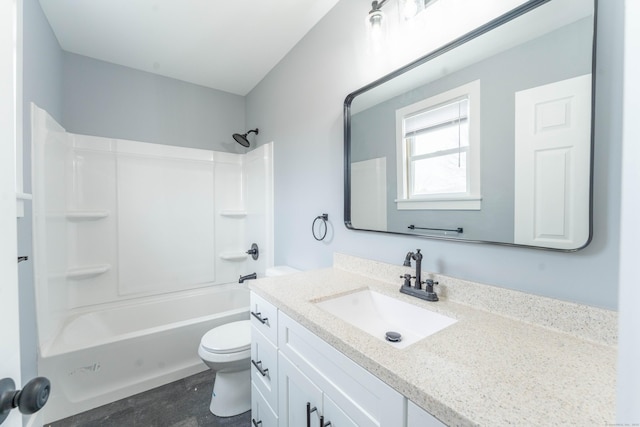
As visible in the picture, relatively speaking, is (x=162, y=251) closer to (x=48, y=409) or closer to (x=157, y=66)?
(x=48, y=409)

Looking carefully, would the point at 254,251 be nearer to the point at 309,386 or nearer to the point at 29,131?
the point at 29,131

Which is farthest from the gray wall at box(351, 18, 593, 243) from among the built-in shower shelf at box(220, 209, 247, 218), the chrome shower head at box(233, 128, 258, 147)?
the built-in shower shelf at box(220, 209, 247, 218)

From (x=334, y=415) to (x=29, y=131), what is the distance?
2.17 m

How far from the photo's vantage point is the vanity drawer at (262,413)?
1.22 metres

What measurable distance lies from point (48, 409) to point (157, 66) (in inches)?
108

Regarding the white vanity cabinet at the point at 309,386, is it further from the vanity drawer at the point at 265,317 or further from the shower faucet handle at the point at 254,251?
the shower faucet handle at the point at 254,251

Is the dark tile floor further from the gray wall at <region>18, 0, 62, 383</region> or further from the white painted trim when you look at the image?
the white painted trim

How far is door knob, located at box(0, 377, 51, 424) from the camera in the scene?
0.44 metres

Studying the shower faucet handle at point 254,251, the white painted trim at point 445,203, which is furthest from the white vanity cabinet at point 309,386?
the shower faucet handle at point 254,251

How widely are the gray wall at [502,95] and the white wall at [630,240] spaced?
69cm

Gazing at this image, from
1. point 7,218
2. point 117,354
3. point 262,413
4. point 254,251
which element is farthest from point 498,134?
point 117,354

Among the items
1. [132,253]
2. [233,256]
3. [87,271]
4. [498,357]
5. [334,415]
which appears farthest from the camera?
[233,256]

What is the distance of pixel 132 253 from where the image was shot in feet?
8.15

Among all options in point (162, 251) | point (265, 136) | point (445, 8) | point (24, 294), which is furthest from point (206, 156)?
point (445, 8)
